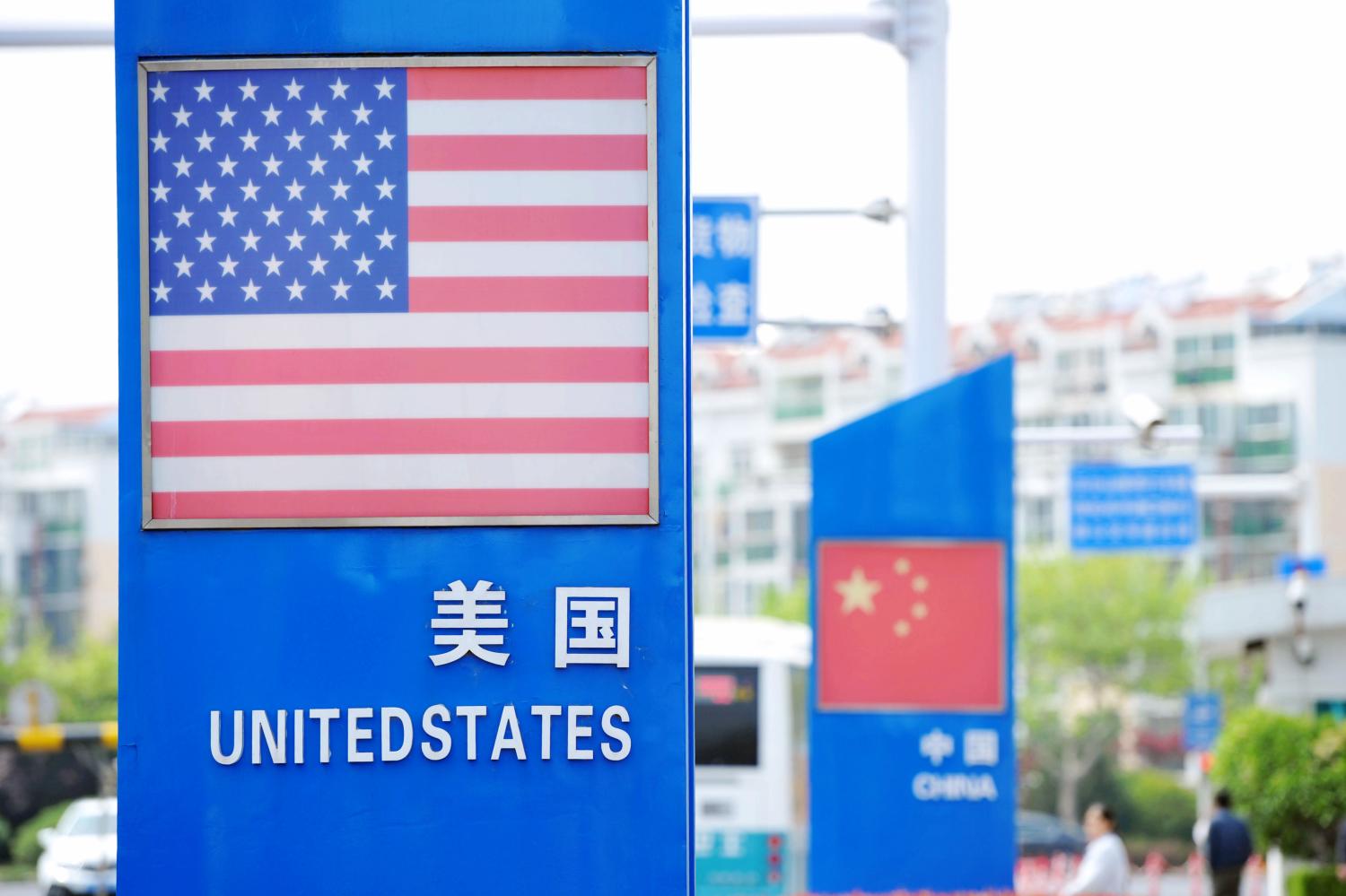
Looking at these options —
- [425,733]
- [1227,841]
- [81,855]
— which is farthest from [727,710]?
[425,733]

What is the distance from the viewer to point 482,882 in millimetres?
4270

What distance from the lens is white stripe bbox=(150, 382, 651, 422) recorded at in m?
4.27

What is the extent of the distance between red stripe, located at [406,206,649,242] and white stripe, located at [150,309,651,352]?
0.53 ft

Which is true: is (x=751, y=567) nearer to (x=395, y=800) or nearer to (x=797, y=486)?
(x=797, y=486)

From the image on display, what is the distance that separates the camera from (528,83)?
14.2 feet

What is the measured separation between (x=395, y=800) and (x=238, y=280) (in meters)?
1.15

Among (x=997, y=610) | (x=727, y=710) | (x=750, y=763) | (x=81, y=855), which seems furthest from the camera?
(x=81, y=855)

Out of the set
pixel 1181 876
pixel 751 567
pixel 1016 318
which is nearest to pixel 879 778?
pixel 1181 876

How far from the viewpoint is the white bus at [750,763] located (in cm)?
1587

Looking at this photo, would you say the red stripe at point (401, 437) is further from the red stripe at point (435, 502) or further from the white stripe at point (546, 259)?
the white stripe at point (546, 259)

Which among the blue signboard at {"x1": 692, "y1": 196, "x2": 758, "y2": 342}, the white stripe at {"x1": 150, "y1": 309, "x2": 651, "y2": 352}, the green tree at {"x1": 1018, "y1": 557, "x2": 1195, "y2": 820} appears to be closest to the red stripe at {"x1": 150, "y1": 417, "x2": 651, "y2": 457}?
the white stripe at {"x1": 150, "y1": 309, "x2": 651, "y2": 352}

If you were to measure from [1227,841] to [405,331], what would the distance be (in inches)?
527

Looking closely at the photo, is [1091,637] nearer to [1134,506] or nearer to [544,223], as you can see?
[1134,506]

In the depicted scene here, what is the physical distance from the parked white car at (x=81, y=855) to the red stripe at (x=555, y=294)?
17.6 metres
